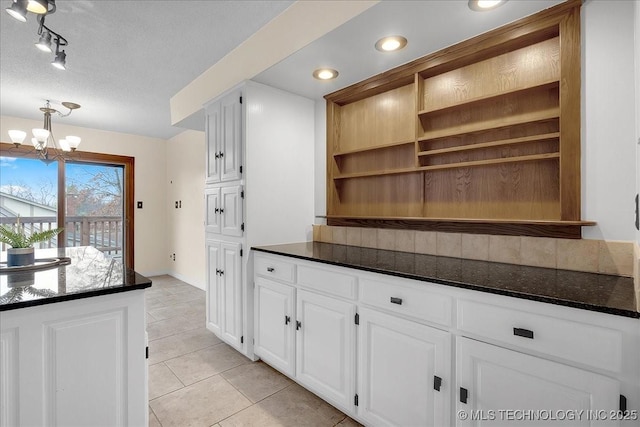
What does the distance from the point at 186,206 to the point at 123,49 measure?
290 centimetres

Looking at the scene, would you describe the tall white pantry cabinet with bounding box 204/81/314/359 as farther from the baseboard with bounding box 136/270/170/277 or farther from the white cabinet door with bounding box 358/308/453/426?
the baseboard with bounding box 136/270/170/277

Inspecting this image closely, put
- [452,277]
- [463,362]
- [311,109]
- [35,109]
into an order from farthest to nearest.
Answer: [35,109] → [311,109] → [452,277] → [463,362]

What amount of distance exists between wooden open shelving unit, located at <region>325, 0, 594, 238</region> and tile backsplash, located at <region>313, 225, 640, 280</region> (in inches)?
2.2

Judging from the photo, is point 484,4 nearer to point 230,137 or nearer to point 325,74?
point 325,74

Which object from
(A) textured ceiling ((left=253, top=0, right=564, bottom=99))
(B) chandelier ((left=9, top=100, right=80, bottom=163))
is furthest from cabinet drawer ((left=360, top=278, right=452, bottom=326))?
(B) chandelier ((left=9, top=100, right=80, bottom=163))

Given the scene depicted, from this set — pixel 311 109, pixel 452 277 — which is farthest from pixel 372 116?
pixel 452 277

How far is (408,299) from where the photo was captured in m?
1.46

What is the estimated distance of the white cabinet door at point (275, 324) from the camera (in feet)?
6.93

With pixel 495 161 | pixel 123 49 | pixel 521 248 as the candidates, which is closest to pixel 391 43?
pixel 495 161

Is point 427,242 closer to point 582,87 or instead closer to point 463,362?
point 463,362

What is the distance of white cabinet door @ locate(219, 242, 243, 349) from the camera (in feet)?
8.43

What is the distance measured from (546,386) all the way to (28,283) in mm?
2104

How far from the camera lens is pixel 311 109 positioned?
113 inches

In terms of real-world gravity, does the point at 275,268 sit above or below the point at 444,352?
above
